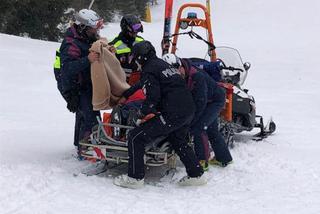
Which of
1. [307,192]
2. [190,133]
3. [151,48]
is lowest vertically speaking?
[307,192]

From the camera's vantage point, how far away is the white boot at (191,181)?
587 cm

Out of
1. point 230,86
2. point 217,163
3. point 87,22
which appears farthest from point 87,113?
point 230,86

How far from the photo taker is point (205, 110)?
21.4ft

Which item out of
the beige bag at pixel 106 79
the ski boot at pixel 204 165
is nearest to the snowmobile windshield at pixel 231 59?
the ski boot at pixel 204 165

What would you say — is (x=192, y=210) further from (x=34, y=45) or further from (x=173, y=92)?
(x=34, y=45)

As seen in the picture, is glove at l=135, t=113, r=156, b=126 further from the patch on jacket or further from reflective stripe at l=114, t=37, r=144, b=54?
reflective stripe at l=114, t=37, r=144, b=54

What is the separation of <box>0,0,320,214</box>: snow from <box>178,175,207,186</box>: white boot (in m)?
0.08

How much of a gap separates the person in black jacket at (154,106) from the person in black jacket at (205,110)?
310mm

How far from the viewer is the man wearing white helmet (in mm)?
6228

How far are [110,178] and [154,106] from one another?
3.43 feet

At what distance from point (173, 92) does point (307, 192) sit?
1.80m

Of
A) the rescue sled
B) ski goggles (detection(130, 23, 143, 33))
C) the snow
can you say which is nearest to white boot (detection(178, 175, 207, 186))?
the snow

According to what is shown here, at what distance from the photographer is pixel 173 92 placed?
5645 millimetres

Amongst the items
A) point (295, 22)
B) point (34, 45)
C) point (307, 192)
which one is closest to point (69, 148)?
point (307, 192)
